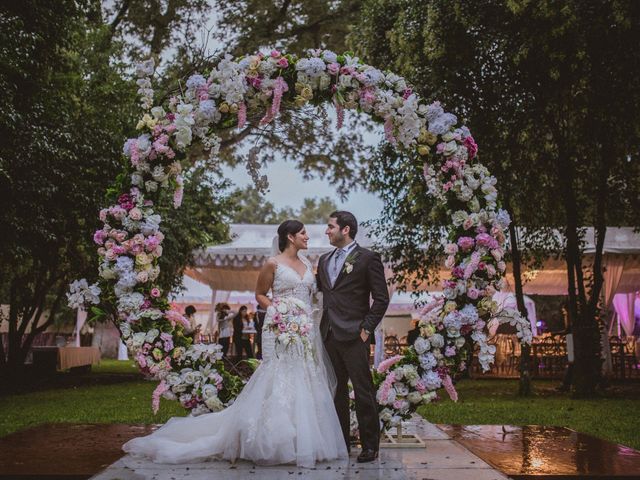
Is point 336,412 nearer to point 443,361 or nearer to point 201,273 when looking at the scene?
point 443,361

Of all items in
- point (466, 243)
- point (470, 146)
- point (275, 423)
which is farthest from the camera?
point (470, 146)

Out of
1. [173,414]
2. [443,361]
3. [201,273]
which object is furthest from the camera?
[201,273]

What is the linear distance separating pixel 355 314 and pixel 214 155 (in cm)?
224

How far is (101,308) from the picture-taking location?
728 centimetres

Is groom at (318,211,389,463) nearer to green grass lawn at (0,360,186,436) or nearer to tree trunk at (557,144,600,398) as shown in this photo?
green grass lawn at (0,360,186,436)

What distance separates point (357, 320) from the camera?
6230 millimetres

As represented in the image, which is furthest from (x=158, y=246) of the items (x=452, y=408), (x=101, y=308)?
(x=452, y=408)

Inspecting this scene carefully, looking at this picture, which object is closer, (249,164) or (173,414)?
(249,164)

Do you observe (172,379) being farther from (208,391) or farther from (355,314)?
(355,314)

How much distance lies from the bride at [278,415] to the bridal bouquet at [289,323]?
0.21ft

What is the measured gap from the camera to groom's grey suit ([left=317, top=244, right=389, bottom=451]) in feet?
20.3

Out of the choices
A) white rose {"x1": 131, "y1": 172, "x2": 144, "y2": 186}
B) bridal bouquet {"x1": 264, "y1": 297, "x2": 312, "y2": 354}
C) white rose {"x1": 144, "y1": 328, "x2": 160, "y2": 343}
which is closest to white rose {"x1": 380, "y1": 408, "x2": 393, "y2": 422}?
bridal bouquet {"x1": 264, "y1": 297, "x2": 312, "y2": 354}

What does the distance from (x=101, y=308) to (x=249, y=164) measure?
7.22 ft

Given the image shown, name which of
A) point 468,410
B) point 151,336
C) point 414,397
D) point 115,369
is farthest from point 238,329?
point 414,397
